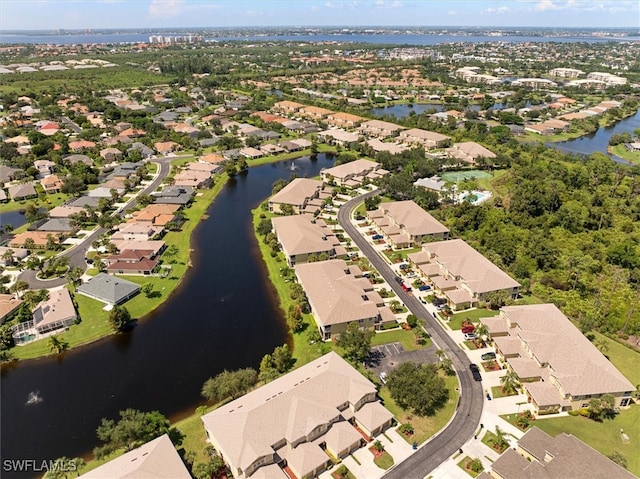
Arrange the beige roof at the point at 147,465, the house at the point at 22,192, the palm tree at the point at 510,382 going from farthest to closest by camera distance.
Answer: the house at the point at 22,192 → the palm tree at the point at 510,382 → the beige roof at the point at 147,465

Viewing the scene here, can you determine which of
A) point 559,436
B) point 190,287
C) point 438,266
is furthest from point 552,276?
point 190,287

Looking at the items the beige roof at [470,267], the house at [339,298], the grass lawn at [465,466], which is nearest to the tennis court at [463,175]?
the beige roof at [470,267]

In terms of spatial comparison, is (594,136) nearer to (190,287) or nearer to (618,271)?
(618,271)

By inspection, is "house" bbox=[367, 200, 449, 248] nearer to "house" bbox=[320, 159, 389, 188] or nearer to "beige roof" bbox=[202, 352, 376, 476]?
"house" bbox=[320, 159, 389, 188]

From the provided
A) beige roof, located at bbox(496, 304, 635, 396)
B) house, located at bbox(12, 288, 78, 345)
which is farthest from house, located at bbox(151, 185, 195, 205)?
beige roof, located at bbox(496, 304, 635, 396)

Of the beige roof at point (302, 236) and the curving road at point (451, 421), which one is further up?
the beige roof at point (302, 236)

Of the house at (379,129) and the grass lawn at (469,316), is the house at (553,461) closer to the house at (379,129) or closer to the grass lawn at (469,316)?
the grass lawn at (469,316)

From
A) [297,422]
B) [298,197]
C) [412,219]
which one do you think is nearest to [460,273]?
[412,219]
